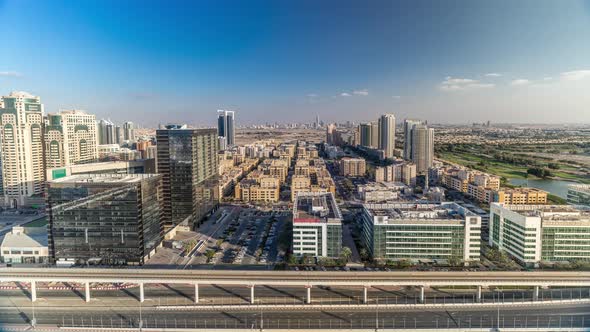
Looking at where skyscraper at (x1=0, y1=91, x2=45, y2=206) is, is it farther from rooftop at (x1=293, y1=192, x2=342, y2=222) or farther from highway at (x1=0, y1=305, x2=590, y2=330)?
rooftop at (x1=293, y1=192, x2=342, y2=222)

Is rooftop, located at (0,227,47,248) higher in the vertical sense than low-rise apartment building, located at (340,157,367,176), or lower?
lower

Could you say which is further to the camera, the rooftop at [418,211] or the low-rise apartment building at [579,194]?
the low-rise apartment building at [579,194]

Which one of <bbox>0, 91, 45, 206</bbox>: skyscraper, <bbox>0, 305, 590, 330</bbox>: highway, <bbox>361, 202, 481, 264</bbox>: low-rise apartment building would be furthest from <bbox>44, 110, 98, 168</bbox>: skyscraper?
<bbox>361, 202, 481, 264</bbox>: low-rise apartment building

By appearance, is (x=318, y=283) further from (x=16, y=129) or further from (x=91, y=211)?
(x=16, y=129)

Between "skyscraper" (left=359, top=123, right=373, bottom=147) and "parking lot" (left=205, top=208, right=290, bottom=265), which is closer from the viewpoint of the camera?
"parking lot" (left=205, top=208, right=290, bottom=265)

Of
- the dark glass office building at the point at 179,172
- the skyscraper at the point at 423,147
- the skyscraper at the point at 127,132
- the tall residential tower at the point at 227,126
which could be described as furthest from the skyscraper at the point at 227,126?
the dark glass office building at the point at 179,172

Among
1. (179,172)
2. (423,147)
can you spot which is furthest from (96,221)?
(423,147)

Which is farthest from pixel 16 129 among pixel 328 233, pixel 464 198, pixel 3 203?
pixel 464 198

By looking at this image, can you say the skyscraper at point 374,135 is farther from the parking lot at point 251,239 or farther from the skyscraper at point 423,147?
the parking lot at point 251,239
